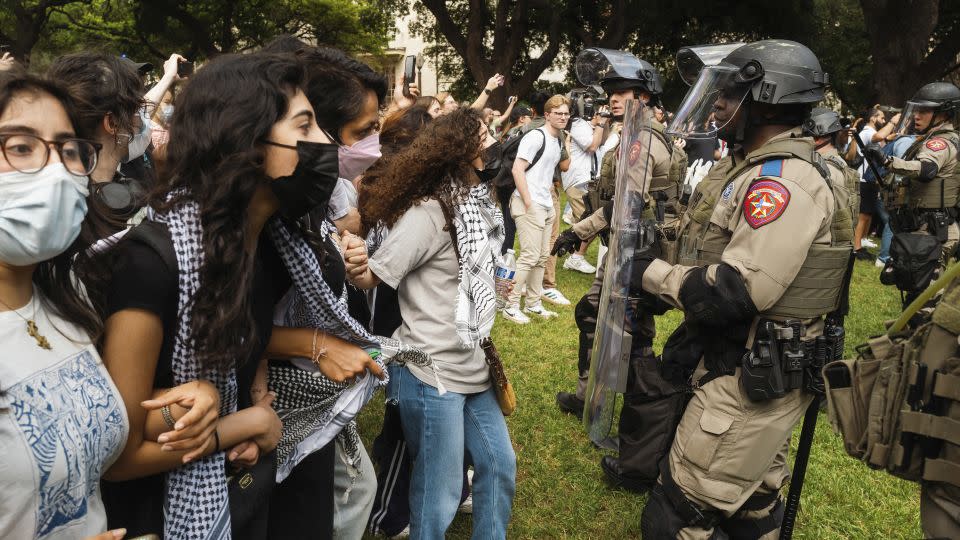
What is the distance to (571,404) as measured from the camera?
16.7 feet

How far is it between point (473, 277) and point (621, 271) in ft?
2.71

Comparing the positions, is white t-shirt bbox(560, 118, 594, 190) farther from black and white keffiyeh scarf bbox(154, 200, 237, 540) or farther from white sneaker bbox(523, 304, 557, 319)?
black and white keffiyeh scarf bbox(154, 200, 237, 540)

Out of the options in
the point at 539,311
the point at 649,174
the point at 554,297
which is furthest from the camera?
the point at 554,297

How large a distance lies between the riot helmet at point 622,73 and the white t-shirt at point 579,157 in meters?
3.44

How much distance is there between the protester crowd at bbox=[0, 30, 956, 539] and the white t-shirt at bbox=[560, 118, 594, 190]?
18.1 feet

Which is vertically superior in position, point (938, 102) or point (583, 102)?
point (938, 102)

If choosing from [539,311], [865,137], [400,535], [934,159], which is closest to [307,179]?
[400,535]

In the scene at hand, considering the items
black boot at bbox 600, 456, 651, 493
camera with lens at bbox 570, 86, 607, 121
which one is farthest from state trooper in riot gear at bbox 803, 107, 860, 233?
camera with lens at bbox 570, 86, 607, 121

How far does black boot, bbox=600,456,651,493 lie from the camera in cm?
407

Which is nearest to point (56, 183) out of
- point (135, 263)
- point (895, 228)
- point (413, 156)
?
point (135, 263)

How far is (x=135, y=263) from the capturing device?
1492 millimetres

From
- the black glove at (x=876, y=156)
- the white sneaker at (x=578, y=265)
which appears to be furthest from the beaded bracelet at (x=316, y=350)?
the white sneaker at (x=578, y=265)

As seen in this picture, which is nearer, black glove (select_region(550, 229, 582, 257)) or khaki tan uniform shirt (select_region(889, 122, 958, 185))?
black glove (select_region(550, 229, 582, 257))

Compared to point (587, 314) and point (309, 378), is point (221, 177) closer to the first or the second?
point (309, 378)
